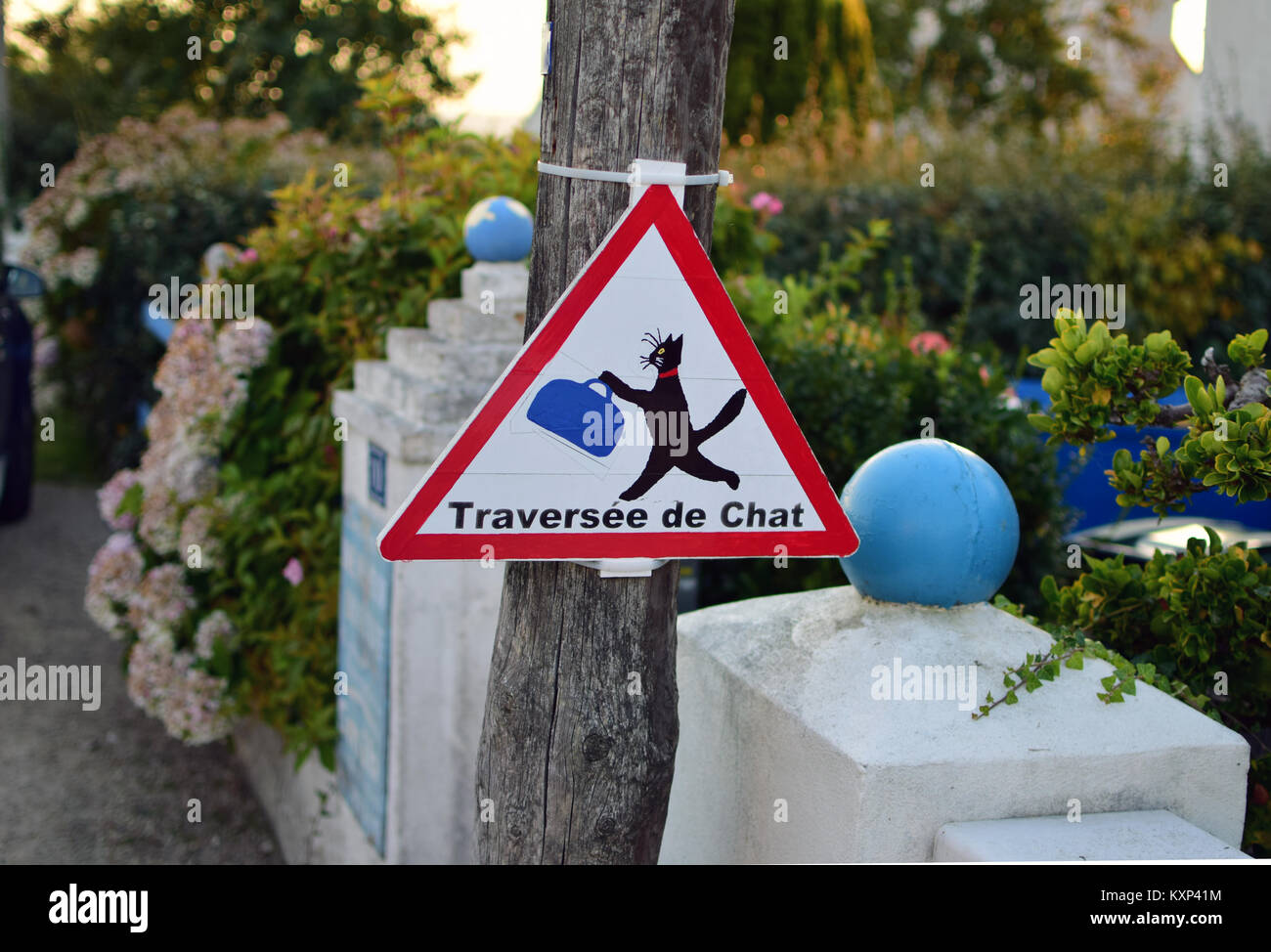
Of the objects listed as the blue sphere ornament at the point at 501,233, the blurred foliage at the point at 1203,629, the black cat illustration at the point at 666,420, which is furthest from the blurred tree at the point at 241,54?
the black cat illustration at the point at 666,420

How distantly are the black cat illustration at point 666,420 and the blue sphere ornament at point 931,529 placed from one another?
2.09ft

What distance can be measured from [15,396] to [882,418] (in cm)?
653

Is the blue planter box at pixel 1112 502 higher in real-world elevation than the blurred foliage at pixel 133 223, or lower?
lower

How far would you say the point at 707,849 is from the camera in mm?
2672

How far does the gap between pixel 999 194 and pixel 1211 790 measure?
25.0 ft

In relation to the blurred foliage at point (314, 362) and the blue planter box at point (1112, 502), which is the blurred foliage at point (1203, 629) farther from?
the blue planter box at point (1112, 502)

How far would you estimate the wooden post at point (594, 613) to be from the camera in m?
1.97

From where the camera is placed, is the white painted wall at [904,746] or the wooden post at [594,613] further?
the white painted wall at [904,746]

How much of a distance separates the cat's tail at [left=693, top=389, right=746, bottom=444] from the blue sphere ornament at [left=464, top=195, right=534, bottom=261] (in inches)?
78.1

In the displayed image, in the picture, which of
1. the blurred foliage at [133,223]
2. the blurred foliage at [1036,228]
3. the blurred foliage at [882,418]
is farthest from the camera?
→ the blurred foliage at [1036,228]

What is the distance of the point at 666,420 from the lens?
1969 mm

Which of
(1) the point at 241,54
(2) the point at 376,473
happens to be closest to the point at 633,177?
(2) the point at 376,473

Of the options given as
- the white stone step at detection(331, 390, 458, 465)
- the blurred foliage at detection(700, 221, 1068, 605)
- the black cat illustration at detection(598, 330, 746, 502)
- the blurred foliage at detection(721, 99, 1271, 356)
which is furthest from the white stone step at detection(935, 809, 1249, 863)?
the blurred foliage at detection(721, 99, 1271, 356)
